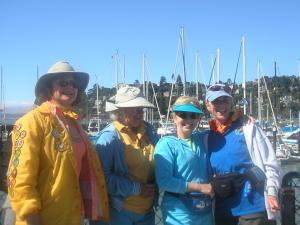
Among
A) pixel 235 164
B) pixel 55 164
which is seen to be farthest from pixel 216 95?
pixel 55 164

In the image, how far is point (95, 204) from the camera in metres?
3.75

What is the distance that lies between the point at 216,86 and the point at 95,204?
1586mm

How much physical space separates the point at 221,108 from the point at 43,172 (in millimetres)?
1800

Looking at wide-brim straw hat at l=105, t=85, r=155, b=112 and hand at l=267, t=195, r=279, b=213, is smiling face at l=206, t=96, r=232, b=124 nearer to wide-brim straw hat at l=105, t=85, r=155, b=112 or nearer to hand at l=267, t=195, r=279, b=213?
wide-brim straw hat at l=105, t=85, r=155, b=112

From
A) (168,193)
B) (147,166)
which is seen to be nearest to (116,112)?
(147,166)

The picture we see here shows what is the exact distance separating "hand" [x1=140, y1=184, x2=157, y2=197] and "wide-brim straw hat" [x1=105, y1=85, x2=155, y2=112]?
70 centimetres

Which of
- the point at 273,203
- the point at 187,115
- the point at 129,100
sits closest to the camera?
the point at 273,203

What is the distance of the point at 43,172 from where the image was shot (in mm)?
3367

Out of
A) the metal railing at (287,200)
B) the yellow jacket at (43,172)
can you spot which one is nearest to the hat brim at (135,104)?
the yellow jacket at (43,172)

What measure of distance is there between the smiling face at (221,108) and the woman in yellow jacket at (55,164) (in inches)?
49.1

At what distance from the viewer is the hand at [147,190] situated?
4.22m

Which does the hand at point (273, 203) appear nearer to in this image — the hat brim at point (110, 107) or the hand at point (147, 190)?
the hand at point (147, 190)

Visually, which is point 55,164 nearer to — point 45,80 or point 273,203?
point 45,80

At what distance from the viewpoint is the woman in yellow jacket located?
10.7 ft
